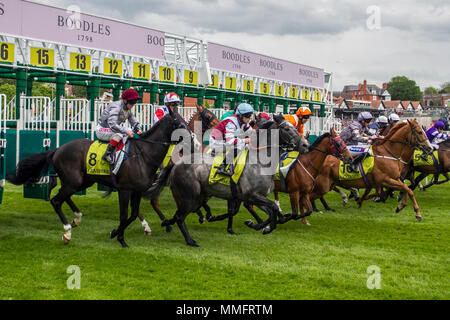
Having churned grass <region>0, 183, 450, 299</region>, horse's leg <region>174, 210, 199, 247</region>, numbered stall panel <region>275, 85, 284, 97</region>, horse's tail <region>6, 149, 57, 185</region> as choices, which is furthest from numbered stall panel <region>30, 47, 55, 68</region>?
numbered stall panel <region>275, 85, 284, 97</region>

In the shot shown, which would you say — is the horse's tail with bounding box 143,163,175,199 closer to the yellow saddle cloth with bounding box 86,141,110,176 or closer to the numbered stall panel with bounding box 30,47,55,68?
the yellow saddle cloth with bounding box 86,141,110,176

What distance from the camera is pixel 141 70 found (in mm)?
16094

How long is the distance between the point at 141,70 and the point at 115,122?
9.78 m

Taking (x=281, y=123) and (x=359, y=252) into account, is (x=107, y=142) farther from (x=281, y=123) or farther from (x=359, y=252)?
(x=359, y=252)

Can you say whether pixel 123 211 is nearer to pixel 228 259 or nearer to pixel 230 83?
pixel 228 259

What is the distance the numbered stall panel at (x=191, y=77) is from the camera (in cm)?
1769

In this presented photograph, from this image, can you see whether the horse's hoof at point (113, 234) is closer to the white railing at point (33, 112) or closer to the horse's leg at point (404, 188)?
the white railing at point (33, 112)

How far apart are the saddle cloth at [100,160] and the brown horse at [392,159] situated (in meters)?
3.85

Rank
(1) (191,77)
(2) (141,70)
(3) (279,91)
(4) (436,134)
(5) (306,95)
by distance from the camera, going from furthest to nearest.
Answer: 1. (5) (306,95)
2. (3) (279,91)
3. (1) (191,77)
4. (2) (141,70)
5. (4) (436,134)

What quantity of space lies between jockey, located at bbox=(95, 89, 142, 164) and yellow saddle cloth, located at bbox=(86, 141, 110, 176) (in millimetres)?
109

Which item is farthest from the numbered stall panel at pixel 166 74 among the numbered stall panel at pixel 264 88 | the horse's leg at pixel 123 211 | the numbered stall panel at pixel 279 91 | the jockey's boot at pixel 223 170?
the jockey's boot at pixel 223 170

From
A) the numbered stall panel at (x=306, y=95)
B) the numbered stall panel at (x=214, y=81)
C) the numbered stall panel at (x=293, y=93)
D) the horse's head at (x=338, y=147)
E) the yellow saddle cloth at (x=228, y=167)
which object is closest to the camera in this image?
the yellow saddle cloth at (x=228, y=167)

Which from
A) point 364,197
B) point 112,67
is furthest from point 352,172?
point 112,67
